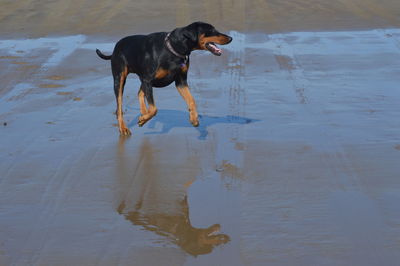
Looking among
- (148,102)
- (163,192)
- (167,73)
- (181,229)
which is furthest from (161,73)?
(181,229)

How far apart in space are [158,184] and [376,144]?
7.86 feet

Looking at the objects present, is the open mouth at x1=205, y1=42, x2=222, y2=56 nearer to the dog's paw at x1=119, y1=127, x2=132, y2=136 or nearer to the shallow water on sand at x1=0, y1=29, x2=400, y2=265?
the shallow water on sand at x1=0, y1=29, x2=400, y2=265

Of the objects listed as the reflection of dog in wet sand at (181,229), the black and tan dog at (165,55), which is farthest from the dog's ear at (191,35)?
the reflection of dog in wet sand at (181,229)

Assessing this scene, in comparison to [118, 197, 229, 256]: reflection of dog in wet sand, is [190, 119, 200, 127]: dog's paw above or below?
below

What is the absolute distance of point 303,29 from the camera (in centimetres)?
1533

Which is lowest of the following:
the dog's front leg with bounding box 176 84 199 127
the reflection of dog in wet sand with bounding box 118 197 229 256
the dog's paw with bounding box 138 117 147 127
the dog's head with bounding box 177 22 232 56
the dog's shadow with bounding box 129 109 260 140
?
the dog's shadow with bounding box 129 109 260 140

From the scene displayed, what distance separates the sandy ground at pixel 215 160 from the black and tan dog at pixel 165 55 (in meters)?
0.45

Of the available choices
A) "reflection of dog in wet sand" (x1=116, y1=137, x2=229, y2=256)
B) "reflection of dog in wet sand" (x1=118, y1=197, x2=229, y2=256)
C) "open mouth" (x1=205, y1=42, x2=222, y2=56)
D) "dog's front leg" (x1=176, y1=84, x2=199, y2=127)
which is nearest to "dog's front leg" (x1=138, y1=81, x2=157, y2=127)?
"reflection of dog in wet sand" (x1=116, y1=137, x2=229, y2=256)

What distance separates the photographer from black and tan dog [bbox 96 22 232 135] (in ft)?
25.0

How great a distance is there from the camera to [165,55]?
7.71 meters

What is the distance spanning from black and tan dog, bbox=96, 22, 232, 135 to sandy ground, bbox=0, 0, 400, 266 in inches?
17.6

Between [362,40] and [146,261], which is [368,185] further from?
[362,40]

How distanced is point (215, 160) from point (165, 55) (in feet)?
4.16

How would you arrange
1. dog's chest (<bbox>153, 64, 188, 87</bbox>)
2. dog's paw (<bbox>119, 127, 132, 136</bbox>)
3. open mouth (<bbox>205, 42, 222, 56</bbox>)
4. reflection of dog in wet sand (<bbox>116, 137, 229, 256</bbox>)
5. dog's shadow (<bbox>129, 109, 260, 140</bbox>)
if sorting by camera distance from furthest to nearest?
dog's shadow (<bbox>129, 109, 260, 140</bbox>) → dog's paw (<bbox>119, 127, 132, 136</bbox>) → dog's chest (<bbox>153, 64, 188, 87</bbox>) → open mouth (<bbox>205, 42, 222, 56</bbox>) → reflection of dog in wet sand (<bbox>116, 137, 229, 256</bbox>)
